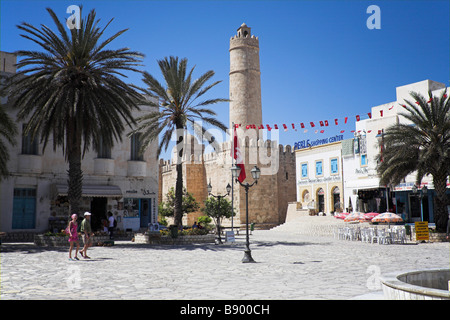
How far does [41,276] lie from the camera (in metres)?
9.12

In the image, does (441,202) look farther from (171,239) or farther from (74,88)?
(74,88)

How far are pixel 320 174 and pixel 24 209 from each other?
24.1 meters

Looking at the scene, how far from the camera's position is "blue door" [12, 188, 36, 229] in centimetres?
2145

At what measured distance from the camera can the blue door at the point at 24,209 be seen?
70.4ft

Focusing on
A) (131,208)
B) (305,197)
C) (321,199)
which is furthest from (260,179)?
(131,208)

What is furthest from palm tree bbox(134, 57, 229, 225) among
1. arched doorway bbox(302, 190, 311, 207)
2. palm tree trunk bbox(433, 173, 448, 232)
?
arched doorway bbox(302, 190, 311, 207)

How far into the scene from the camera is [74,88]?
1741 cm

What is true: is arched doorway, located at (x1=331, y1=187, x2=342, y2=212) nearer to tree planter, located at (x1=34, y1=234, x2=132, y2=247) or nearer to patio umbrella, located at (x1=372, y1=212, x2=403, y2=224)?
patio umbrella, located at (x1=372, y1=212, x2=403, y2=224)

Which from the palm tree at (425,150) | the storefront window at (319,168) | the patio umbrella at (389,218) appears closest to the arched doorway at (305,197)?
the storefront window at (319,168)

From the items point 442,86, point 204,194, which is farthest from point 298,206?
point 442,86

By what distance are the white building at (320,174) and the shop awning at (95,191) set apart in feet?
56.2

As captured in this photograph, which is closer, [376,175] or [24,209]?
[24,209]
